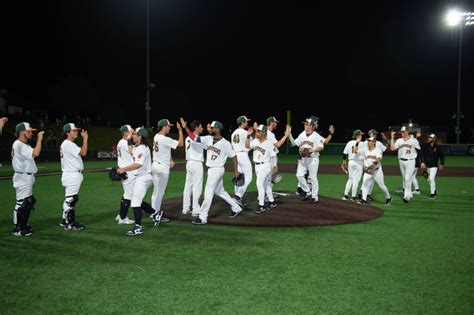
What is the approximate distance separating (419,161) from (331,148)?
34.1m

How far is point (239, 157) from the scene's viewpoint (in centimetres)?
1066

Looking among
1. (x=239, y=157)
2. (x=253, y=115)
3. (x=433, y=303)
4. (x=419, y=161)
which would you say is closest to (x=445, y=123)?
(x=253, y=115)

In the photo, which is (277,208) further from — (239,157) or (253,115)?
(253,115)

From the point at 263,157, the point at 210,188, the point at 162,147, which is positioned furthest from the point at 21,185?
the point at 263,157

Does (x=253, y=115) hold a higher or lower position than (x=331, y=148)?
higher

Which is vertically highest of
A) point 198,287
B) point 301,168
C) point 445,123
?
point 445,123

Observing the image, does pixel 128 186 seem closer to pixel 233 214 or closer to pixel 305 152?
pixel 233 214

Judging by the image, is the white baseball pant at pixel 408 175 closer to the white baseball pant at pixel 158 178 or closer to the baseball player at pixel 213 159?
the baseball player at pixel 213 159

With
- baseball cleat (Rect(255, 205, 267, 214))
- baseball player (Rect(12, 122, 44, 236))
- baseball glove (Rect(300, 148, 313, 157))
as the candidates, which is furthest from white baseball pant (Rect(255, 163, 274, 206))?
baseball player (Rect(12, 122, 44, 236))

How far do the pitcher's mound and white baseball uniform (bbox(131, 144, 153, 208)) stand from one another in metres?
1.57

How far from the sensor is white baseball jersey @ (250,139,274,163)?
32.3 ft

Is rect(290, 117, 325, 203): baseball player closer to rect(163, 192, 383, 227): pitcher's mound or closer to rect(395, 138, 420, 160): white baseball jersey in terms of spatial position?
rect(163, 192, 383, 227): pitcher's mound

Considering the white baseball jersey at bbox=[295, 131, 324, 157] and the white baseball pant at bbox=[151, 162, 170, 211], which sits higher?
the white baseball jersey at bbox=[295, 131, 324, 157]

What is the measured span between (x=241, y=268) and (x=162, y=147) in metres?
3.84
